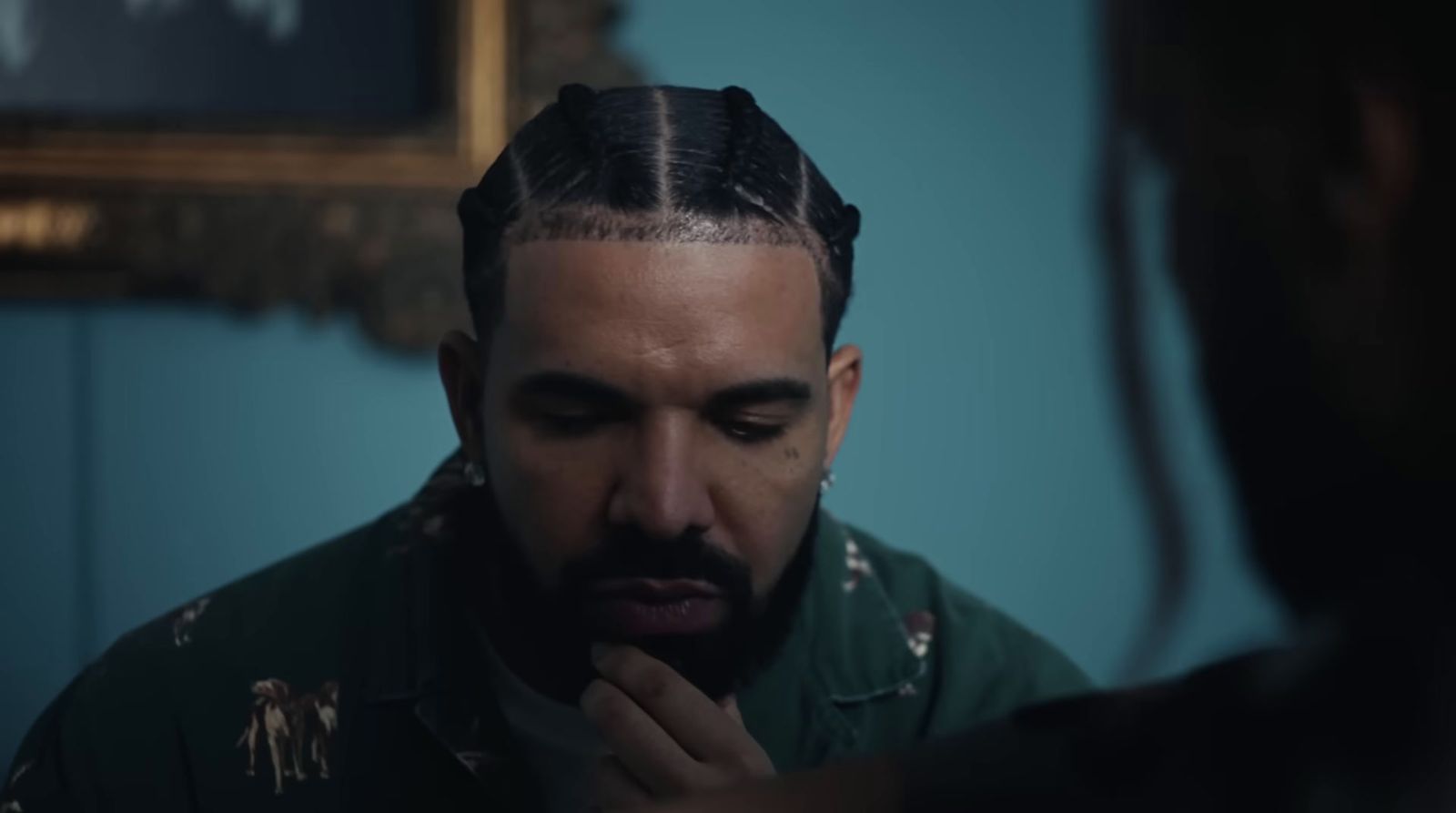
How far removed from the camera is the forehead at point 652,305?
72 cm

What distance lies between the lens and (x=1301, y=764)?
0.35m

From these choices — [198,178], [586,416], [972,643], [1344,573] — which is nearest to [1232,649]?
[1344,573]

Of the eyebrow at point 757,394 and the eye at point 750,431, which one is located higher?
the eyebrow at point 757,394

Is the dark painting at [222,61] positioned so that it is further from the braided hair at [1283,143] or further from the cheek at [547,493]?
the braided hair at [1283,143]

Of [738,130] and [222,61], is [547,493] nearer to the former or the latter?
[738,130]

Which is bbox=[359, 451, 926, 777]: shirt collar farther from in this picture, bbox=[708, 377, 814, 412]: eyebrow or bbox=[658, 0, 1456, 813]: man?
bbox=[658, 0, 1456, 813]: man

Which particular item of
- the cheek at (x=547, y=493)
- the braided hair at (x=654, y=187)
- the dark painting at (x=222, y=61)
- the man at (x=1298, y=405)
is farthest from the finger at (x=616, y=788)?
the dark painting at (x=222, y=61)

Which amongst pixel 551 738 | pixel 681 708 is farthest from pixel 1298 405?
pixel 551 738

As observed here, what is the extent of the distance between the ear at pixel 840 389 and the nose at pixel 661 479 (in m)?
0.09

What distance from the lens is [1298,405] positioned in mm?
377

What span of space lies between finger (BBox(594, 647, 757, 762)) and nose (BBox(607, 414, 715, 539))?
0.06 metres

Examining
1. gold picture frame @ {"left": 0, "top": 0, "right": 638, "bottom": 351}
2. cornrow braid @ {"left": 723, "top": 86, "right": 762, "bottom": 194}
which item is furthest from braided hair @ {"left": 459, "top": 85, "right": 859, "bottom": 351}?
gold picture frame @ {"left": 0, "top": 0, "right": 638, "bottom": 351}

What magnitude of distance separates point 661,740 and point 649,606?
8 cm

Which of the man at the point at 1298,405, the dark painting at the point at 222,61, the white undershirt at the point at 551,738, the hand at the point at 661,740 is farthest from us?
the dark painting at the point at 222,61
